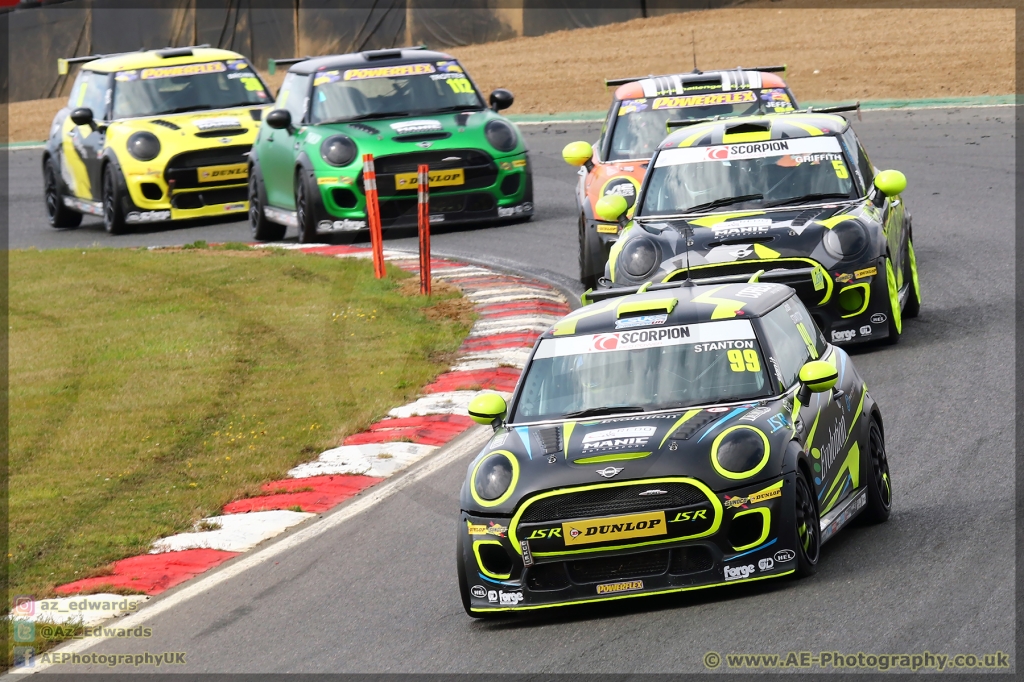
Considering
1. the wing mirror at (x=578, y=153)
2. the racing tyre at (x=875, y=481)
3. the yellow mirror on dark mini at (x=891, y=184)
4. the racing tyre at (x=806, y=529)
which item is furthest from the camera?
the wing mirror at (x=578, y=153)

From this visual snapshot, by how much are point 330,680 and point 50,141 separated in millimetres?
16913

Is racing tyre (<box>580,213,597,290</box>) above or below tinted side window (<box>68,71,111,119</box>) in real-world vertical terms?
below

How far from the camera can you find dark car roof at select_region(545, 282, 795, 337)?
802 centimetres

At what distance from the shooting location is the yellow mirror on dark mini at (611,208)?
12.8m

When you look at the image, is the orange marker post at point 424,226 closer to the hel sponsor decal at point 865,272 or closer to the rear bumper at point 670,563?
the hel sponsor decal at point 865,272

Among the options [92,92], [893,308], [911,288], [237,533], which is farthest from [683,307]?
[92,92]

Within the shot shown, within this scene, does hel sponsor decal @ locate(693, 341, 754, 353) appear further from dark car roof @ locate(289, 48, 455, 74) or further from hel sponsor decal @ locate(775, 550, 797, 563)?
dark car roof @ locate(289, 48, 455, 74)

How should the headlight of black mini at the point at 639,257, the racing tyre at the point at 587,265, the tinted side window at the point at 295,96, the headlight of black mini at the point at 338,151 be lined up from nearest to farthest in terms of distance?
the headlight of black mini at the point at 639,257, the racing tyre at the point at 587,265, the headlight of black mini at the point at 338,151, the tinted side window at the point at 295,96

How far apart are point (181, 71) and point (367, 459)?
37.4 ft

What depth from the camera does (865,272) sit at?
37.6ft

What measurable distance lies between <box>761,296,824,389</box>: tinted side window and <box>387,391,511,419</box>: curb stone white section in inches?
134

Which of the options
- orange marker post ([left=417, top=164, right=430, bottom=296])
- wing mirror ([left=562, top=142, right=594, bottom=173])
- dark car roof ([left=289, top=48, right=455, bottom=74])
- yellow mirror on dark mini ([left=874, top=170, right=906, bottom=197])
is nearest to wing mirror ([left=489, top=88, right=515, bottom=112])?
dark car roof ([left=289, top=48, right=455, bottom=74])

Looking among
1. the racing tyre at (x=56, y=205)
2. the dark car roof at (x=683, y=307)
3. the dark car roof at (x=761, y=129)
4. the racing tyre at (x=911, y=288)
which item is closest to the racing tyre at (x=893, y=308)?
the racing tyre at (x=911, y=288)

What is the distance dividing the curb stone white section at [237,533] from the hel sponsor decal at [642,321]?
2382 millimetres
